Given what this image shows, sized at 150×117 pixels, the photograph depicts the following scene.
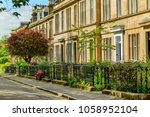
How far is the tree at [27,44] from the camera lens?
5719cm

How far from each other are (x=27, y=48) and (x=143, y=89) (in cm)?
3903

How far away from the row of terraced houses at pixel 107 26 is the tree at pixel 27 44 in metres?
2.45

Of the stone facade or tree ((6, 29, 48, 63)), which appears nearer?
the stone facade

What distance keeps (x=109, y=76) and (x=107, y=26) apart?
19334 mm

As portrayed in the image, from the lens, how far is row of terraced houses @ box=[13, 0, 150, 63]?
34719 mm

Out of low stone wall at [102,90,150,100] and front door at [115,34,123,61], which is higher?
front door at [115,34,123,61]

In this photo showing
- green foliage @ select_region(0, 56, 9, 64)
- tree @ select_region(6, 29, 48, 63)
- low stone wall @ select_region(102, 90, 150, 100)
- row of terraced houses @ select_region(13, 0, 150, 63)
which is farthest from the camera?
green foliage @ select_region(0, 56, 9, 64)

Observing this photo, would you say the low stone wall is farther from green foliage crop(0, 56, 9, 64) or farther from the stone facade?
green foliage crop(0, 56, 9, 64)

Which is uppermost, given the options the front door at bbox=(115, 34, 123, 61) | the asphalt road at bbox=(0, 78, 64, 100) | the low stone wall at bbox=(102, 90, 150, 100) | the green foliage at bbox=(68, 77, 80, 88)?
the front door at bbox=(115, 34, 123, 61)

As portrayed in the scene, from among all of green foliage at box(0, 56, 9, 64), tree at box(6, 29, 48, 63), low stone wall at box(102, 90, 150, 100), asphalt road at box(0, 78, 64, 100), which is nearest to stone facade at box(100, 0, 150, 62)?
asphalt road at box(0, 78, 64, 100)

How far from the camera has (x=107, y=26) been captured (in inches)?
1645

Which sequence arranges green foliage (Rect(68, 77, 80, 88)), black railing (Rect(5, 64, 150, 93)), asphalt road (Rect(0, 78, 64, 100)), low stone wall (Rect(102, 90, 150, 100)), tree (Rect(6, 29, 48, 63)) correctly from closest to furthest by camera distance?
low stone wall (Rect(102, 90, 150, 100)) → black railing (Rect(5, 64, 150, 93)) → asphalt road (Rect(0, 78, 64, 100)) → green foliage (Rect(68, 77, 80, 88)) → tree (Rect(6, 29, 48, 63))

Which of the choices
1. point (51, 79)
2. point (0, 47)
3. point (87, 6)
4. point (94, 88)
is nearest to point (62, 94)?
point (94, 88)

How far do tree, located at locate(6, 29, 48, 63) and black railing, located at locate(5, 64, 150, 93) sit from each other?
21534 mm
